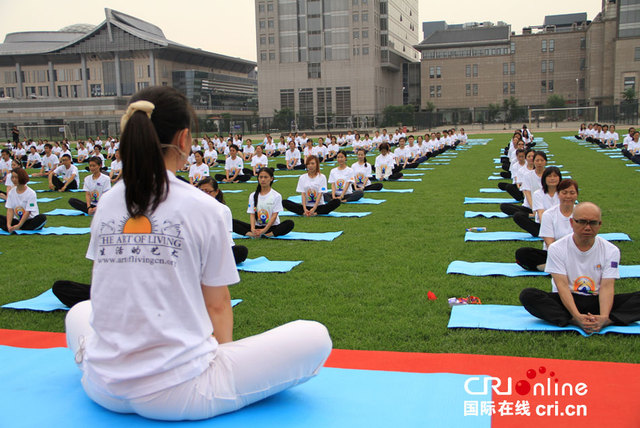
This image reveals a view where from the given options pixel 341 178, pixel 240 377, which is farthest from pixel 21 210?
pixel 240 377

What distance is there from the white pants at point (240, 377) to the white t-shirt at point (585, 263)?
2.39m

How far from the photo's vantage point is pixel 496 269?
6.07 metres

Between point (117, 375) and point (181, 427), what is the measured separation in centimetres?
40

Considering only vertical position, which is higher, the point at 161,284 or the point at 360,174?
the point at 161,284

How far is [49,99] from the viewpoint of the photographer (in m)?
69.4

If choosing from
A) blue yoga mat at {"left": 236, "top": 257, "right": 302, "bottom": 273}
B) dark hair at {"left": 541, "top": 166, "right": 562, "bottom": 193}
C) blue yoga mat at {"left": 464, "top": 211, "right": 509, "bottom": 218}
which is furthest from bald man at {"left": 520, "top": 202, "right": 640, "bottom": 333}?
blue yoga mat at {"left": 464, "top": 211, "right": 509, "bottom": 218}

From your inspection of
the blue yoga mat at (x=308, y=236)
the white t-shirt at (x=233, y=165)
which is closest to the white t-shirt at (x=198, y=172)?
the white t-shirt at (x=233, y=165)

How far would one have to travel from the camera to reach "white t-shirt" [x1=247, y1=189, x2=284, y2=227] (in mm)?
8211

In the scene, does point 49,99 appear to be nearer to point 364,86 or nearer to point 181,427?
point 364,86

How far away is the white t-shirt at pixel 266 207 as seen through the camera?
323 inches

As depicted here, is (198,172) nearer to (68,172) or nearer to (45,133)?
(68,172)

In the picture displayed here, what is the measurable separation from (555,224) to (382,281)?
5.92 ft

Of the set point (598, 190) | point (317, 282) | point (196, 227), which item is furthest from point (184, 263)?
point (598, 190)

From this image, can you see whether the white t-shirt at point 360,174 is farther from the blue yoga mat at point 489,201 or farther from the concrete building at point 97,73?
the concrete building at point 97,73
